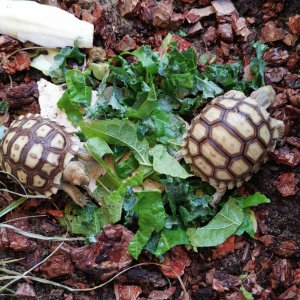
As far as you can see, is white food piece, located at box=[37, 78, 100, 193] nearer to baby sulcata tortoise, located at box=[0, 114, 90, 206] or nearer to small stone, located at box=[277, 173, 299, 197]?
baby sulcata tortoise, located at box=[0, 114, 90, 206]

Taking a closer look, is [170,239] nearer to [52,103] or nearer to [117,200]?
[117,200]

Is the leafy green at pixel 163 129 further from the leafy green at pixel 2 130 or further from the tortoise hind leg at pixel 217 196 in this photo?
the leafy green at pixel 2 130

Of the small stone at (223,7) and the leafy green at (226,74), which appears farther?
the small stone at (223,7)

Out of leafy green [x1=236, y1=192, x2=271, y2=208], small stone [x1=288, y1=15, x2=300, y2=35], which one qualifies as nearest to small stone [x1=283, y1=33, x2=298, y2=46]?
small stone [x1=288, y1=15, x2=300, y2=35]

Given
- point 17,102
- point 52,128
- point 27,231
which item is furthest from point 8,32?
point 27,231

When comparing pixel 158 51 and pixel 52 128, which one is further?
pixel 158 51

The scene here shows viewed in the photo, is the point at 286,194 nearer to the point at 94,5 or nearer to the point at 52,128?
the point at 52,128

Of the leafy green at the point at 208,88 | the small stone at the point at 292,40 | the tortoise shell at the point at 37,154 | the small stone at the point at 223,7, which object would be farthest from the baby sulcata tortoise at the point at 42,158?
the small stone at the point at 292,40
